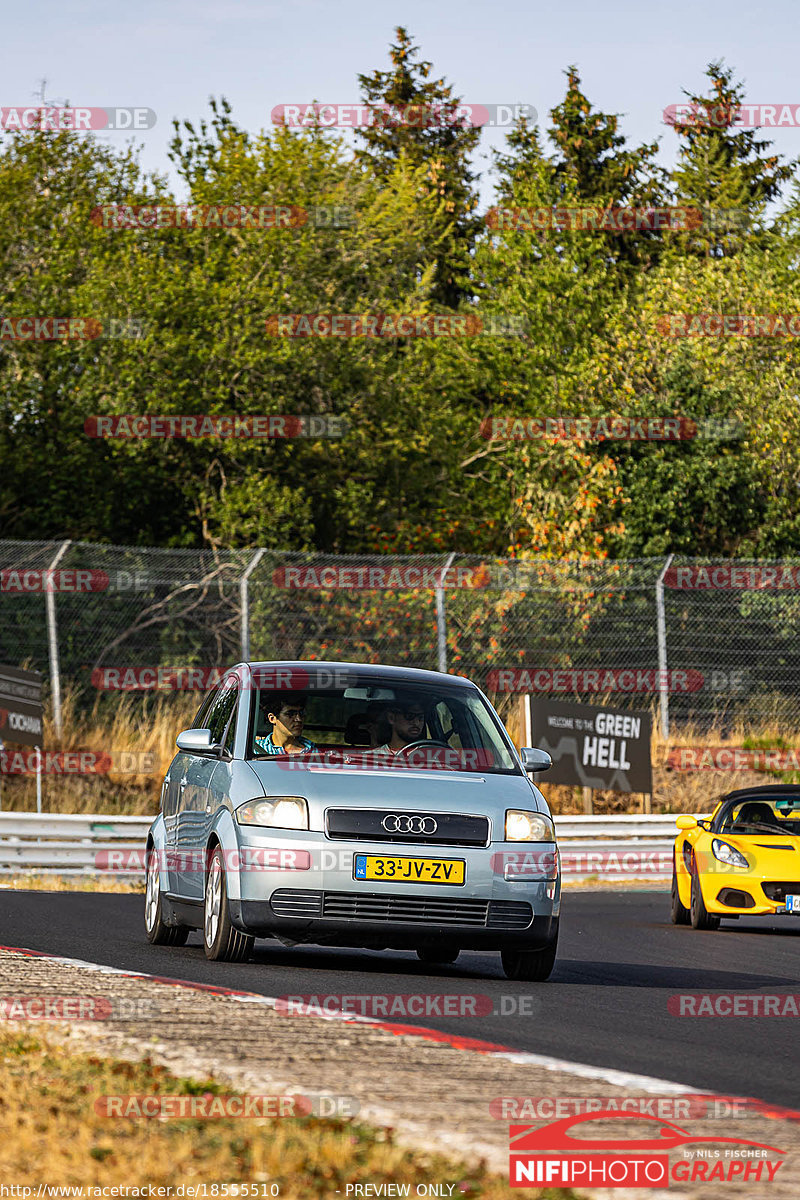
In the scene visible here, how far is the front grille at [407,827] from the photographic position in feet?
31.3

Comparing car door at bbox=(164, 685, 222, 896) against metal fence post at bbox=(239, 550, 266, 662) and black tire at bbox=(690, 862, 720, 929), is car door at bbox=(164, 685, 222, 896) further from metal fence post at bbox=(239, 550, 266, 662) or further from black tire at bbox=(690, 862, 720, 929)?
metal fence post at bbox=(239, 550, 266, 662)

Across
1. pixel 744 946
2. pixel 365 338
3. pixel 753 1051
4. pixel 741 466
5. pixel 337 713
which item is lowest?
pixel 744 946

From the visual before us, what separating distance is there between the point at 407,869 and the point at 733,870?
6.40 m

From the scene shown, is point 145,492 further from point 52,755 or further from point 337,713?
point 337,713

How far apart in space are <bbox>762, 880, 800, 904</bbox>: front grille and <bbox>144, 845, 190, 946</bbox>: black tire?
5.58 meters

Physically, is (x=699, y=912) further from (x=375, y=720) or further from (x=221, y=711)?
(x=221, y=711)

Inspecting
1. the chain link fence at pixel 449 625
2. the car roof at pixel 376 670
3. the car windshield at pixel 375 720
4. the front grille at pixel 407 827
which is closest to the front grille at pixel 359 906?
the front grille at pixel 407 827

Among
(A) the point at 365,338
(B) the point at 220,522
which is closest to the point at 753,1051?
(B) the point at 220,522

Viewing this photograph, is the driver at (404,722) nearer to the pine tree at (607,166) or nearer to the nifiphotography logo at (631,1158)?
the nifiphotography logo at (631,1158)

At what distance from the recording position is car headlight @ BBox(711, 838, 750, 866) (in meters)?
15.2

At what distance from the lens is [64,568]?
25000 millimetres

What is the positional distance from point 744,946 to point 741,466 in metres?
22.1

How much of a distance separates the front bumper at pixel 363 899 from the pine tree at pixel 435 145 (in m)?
44.0

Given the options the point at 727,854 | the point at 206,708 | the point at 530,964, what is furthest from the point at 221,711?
the point at 727,854
